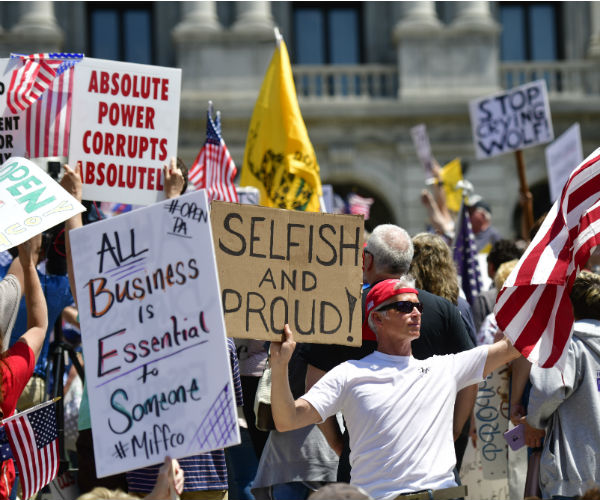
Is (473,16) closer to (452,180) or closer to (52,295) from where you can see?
(452,180)

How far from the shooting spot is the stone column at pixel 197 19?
813 inches

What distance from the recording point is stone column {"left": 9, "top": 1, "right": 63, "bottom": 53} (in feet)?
66.8

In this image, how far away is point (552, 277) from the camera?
470 centimetres

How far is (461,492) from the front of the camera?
13.8 feet

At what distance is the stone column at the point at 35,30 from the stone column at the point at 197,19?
2083mm

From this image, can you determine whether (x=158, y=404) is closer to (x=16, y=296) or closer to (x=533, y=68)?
(x=16, y=296)

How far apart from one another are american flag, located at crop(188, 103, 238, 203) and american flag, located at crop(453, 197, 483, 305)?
147cm

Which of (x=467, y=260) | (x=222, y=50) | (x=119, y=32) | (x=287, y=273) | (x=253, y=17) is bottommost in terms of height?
(x=467, y=260)

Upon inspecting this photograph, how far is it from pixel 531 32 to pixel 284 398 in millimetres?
19224

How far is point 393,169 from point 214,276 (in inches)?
672

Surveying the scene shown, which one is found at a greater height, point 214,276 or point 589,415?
point 214,276

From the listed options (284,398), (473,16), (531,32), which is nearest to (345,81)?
(473,16)

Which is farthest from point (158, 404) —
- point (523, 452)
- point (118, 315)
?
point (523, 452)

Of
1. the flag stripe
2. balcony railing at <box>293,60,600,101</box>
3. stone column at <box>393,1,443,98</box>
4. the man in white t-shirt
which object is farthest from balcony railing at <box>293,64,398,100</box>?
the man in white t-shirt
